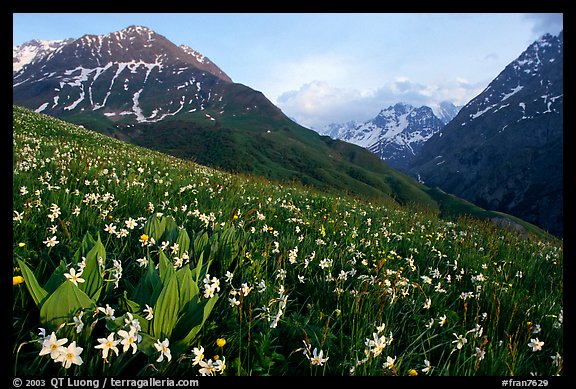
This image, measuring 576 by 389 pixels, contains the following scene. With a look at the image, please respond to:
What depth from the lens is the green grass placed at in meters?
2.07

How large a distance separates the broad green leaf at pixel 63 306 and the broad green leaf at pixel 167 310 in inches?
17.9

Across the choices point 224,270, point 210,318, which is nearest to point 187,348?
point 210,318

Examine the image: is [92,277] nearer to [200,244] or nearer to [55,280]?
[55,280]

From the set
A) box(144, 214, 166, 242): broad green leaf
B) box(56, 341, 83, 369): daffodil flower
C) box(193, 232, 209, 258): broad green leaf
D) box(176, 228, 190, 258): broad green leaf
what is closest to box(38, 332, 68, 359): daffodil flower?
box(56, 341, 83, 369): daffodil flower

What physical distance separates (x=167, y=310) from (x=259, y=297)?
3.23 feet

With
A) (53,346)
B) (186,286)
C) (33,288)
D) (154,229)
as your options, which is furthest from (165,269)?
(154,229)

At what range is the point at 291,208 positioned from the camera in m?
7.13

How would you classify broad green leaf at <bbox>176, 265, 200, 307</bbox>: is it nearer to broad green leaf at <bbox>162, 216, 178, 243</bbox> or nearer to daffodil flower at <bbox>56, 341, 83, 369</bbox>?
daffodil flower at <bbox>56, 341, 83, 369</bbox>

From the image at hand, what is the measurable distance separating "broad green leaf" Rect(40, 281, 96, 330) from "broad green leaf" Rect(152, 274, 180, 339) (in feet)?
1.49

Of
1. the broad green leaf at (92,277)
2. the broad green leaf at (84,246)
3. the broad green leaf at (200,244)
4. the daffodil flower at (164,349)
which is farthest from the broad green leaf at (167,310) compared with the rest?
the broad green leaf at (200,244)

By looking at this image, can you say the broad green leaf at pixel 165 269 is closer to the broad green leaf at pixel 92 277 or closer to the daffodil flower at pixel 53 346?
the broad green leaf at pixel 92 277

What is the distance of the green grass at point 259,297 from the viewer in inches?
81.4
